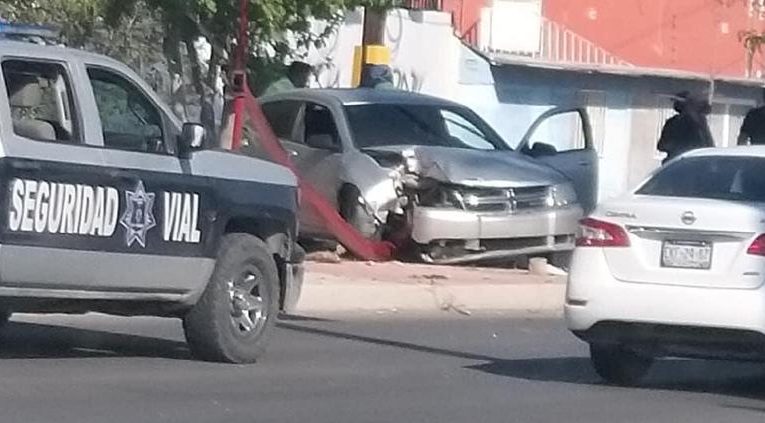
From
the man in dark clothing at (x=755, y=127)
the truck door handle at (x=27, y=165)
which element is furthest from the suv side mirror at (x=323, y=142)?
the truck door handle at (x=27, y=165)

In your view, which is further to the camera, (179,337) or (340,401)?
(179,337)

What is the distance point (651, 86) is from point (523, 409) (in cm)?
2229

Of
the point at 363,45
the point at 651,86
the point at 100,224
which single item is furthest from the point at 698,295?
the point at 651,86

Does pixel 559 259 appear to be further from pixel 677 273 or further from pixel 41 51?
pixel 41 51

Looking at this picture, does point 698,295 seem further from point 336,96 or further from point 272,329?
point 336,96

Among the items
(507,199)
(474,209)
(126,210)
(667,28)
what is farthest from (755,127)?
(667,28)

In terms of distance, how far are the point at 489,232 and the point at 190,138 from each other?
7595 mm

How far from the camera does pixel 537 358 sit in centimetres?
1534

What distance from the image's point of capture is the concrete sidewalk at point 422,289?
18.5 meters

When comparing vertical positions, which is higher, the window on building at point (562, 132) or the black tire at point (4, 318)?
the black tire at point (4, 318)

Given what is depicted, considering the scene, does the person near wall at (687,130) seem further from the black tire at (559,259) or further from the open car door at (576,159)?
the black tire at (559,259)

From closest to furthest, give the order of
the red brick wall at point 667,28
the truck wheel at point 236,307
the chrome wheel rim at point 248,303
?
the truck wheel at point 236,307, the chrome wheel rim at point 248,303, the red brick wall at point 667,28

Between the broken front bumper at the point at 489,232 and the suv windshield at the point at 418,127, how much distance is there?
1.18 metres

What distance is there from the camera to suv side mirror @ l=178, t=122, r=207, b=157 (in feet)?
43.0
